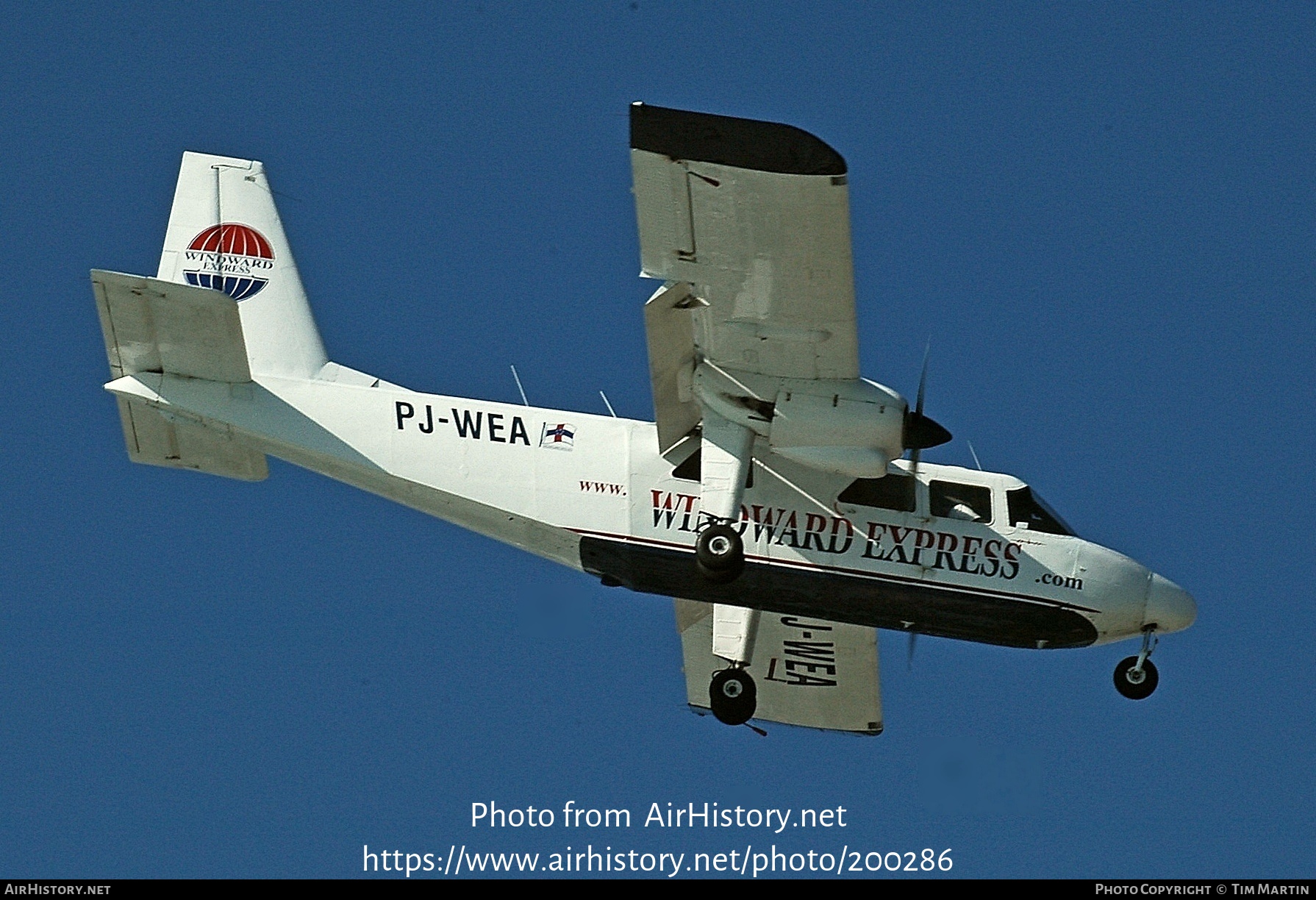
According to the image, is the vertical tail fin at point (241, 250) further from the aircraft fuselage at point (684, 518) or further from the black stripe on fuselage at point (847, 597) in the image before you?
the black stripe on fuselage at point (847, 597)

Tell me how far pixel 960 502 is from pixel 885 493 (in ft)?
2.67

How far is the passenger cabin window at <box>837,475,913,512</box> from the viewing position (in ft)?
61.1

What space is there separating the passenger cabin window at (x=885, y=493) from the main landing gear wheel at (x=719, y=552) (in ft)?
5.40

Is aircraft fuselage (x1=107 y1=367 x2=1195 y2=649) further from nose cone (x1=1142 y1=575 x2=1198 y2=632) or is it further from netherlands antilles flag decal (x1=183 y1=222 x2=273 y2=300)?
netherlands antilles flag decal (x1=183 y1=222 x2=273 y2=300)

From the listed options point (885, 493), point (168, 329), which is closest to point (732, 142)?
point (885, 493)

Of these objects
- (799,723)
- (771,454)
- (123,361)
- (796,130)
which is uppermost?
(796,130)

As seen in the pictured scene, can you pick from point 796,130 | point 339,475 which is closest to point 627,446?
point 339,475

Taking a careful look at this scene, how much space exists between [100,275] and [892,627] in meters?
8.77

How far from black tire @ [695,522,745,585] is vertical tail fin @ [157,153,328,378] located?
200 inches

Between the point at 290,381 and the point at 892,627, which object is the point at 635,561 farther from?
the point at 290,381

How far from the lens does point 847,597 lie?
61.1ft

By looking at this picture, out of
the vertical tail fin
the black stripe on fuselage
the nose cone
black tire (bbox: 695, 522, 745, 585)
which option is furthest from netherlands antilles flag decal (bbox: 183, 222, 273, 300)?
the nose cone

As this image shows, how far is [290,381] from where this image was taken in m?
19.1

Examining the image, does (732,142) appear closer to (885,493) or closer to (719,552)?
(719,552)
